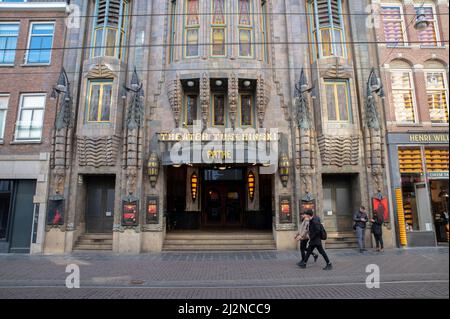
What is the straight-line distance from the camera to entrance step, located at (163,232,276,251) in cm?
1405

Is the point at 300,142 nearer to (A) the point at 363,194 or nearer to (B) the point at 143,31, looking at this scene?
(A) the point at 363,194

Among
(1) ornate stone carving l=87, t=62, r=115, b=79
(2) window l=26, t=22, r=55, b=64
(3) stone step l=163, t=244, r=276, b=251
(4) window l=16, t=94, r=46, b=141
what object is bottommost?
(3) stone step l=163, t=244, r=276, b=251

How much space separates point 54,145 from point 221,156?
873cm

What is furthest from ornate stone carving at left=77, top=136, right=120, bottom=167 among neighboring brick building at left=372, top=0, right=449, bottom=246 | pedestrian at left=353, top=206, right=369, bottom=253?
neighboring brick building at left=372, top=0, right=449, bottom=246

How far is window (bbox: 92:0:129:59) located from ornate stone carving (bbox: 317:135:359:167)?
40.0ft

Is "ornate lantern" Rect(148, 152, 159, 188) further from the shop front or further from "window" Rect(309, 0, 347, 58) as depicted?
the shop front

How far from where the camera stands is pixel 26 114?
15336mm

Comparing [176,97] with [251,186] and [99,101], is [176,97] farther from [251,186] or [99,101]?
[251,186]

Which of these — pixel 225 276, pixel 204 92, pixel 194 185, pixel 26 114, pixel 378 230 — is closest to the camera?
pixel 225 276

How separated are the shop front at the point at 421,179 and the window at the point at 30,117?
1908cm

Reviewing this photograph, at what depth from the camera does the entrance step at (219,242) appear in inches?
553

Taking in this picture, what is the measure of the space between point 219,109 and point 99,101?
6.56 metres

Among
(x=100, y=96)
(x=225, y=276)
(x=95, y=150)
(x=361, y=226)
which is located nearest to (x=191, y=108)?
(x=100, y=96)

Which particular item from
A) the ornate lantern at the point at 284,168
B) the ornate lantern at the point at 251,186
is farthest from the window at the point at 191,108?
the ornate lantern at the point at 251,186
